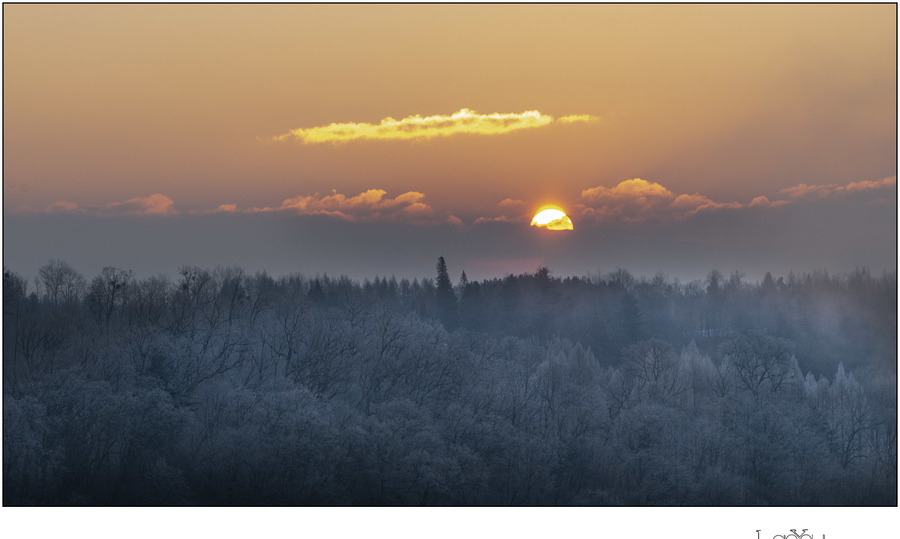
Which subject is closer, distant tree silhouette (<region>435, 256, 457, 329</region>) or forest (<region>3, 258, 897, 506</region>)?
forest (<region>3, 258, 897, 506</region>)

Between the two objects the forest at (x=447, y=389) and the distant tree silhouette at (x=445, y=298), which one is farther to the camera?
the distant tree silhouette at (x=445, y=298)

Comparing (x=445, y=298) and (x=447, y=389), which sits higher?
(x=445, y=298)

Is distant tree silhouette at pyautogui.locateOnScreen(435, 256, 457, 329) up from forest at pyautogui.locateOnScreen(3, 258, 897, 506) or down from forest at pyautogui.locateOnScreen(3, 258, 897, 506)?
up

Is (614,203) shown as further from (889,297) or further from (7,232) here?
(7,232)

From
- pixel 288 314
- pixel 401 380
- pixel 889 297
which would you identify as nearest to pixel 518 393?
pixel 401 380

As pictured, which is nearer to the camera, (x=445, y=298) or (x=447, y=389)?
(x=447, y=389)

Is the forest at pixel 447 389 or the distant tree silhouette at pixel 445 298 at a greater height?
the distant tree silhouette at pixel 445 298
